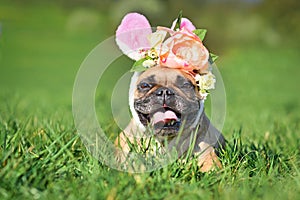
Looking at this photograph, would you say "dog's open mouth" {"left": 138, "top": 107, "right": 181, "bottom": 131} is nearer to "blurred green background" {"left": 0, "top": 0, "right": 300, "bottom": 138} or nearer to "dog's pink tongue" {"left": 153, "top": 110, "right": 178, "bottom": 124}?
"dog's pink tongue" {"left": 153, "top": 110, "right": 178, "bottom": 124}

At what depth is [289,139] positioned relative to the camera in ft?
11.7

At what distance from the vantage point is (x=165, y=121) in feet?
8.77

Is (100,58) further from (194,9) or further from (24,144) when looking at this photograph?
(194,9)

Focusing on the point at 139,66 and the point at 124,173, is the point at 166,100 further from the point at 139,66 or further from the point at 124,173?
the point at 124,173

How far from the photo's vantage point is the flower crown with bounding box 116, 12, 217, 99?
270cm

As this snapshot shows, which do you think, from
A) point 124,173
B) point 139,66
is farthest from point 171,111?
point 124,173

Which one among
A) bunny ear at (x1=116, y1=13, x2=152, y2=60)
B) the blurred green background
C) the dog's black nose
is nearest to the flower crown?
bunny ear at (x1=116, y1=13, x2=152, y2=60)

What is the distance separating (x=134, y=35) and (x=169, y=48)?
0.70 feet

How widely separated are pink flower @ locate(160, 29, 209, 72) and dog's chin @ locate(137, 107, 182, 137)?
245 millimetres

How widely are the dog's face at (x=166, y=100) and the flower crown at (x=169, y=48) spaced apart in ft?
0.14

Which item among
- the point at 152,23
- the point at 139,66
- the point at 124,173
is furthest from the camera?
the point at 152,23

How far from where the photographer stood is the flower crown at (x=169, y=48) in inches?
106

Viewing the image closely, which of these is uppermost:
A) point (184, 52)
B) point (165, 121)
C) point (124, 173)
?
point (184, 52)

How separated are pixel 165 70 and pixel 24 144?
794mm
